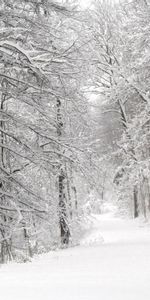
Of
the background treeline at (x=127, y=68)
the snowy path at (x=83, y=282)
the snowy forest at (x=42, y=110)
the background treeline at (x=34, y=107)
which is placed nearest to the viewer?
the snowy path at (x=83, y=282)

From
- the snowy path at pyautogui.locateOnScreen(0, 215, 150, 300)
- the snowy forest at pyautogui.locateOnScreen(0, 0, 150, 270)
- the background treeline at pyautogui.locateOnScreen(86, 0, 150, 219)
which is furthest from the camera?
the background treeline at pyautogui.locateOnScreen(86, 0, 150, 219)

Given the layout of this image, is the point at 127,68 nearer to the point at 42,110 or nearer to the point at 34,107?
the point at 42,110

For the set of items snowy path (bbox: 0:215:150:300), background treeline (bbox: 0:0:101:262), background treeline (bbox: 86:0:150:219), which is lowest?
snowy path (bbox: 0:215:150:300)

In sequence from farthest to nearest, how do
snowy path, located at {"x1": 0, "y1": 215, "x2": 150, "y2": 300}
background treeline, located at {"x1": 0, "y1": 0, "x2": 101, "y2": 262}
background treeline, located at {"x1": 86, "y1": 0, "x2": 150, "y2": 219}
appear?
background treeline, located at {"x1": 86, "y1": 0, "x2": 150, "y2": 219} < background treeline, located at {"x1": 0, "y1": 0, "x2": 101, "y2": 262} < snowy path, located at {"x1": 0, "y1": 215, "x2": 150, "y2": 300}

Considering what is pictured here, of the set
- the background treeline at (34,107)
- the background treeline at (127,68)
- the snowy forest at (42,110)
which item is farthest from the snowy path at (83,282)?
the background treeline at (127,68)

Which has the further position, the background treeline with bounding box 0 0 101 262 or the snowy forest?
the background treeline with bounding box 0 0 101 262

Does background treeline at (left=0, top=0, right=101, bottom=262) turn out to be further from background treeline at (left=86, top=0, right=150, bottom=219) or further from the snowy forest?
background treeline at (left=86, top=0, right=150, bottom=219)

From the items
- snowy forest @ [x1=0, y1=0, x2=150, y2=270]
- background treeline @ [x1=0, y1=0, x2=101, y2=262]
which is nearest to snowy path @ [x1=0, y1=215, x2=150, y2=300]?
snowy forest @ [x1=0, y1=0, x2=150, y2=270]

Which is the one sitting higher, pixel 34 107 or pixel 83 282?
pixel 34 107

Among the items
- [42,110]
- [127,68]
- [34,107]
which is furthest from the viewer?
[127,68]

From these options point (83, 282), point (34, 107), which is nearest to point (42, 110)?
point (34, 107)

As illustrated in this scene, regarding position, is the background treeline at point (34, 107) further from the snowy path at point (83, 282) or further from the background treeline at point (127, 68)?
the background treeline at point (127, 68)

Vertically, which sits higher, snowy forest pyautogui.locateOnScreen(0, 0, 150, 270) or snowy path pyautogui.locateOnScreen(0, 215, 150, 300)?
snowy forest pyautogui.locateOnScreen(0, 0, 150, 270)

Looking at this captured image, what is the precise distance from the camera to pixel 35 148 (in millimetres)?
8625
